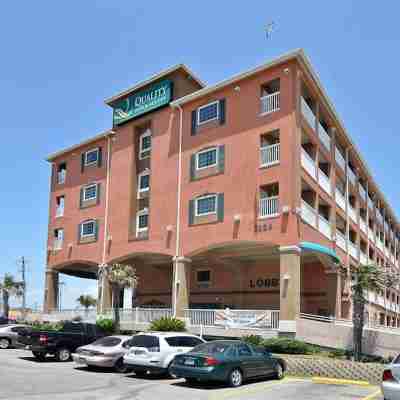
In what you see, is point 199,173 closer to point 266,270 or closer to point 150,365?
point 266,270

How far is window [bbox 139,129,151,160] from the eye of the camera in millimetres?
39188

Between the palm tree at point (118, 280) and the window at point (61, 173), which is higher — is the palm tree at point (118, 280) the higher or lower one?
the lower one

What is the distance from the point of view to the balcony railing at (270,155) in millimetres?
29672

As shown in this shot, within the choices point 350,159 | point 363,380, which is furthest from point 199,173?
point 363,380

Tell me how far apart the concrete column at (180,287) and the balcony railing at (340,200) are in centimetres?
1102

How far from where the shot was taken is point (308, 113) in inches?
1241

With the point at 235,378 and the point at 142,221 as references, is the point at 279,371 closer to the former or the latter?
the point at 235,378

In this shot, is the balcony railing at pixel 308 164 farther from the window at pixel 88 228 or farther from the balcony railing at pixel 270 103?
the window at pixel 88 228

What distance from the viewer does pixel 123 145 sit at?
4041 cm

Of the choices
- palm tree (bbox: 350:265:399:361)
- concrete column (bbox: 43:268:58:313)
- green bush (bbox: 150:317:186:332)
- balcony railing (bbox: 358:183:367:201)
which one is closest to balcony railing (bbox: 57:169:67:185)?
concrete column (bbox: 43:268:58:313)

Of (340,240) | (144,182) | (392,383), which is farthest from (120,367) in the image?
(340,240)

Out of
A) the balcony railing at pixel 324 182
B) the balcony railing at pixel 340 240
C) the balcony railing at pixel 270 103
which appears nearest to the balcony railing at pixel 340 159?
the balcony railing at pixel 324 182

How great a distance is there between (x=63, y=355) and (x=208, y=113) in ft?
55.6

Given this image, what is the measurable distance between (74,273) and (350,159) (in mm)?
24930
